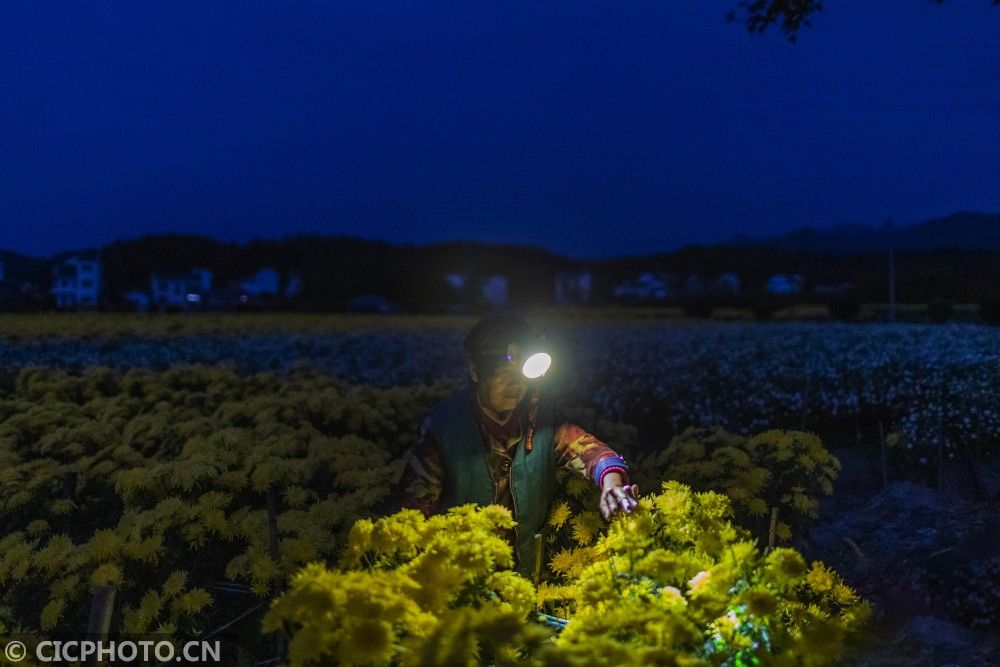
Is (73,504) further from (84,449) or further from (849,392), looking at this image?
(849,392)

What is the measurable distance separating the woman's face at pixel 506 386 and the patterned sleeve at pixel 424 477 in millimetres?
258

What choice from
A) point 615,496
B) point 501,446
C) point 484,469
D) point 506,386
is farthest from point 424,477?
point 615,496

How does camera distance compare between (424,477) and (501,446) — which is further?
(501,446)

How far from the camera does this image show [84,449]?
547 centimetres

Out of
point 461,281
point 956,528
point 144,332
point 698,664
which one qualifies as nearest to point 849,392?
point 956,528

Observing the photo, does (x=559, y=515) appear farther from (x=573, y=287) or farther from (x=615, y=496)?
(x=573, y=287)

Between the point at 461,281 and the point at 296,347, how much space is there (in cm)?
1407

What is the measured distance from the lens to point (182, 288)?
27.5 metres

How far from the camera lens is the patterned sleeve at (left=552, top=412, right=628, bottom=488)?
3074 mm

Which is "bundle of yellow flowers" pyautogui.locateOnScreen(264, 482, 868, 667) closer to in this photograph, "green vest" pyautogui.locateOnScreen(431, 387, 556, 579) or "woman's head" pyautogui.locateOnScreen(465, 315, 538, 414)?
"green vest" pyautogui.locateOnScreen(431, 387, 556, 579)

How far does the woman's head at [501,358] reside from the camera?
315cm

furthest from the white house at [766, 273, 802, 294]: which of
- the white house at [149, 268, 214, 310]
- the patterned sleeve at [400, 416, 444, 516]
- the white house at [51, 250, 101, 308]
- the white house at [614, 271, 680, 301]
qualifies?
the white house at [51, 250, 101, 308]

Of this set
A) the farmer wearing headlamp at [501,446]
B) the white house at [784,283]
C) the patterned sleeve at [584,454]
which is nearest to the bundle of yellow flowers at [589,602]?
the patterned sleeve at [584,454]

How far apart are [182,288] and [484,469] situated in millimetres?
26677
